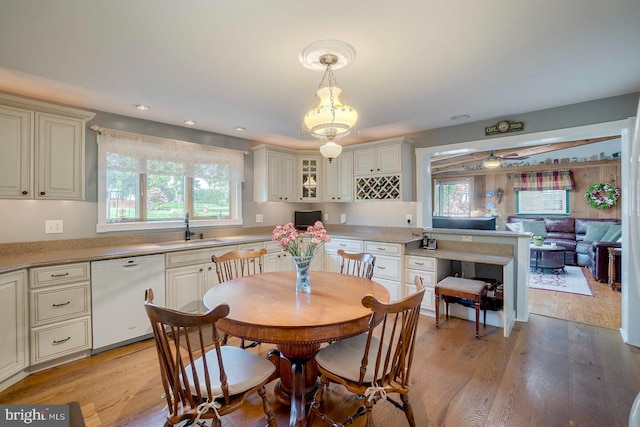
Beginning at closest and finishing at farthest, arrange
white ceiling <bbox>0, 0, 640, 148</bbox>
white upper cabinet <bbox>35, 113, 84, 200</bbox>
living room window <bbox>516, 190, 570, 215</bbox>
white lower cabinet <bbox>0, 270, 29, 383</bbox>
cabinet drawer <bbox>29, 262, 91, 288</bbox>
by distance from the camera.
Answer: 1. white ceiling <bbox>0, 0, 640, 148</bbox>
2. white lower cabinet <bbox>0, 270, 29, 383</bbox>
3. cabinet drawer <bbox>29, 262, 91, 288</bbox>
4. white upper cabinet <bbox>35, 113, 84, 200</bbox>
5. living room window <bbox>516, 190, 570, 215</bbox>

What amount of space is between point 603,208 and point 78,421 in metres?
9.44

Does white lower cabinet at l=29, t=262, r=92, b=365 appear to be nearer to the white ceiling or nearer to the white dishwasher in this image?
the white dishwasher

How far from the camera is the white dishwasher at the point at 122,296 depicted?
8.58 ft

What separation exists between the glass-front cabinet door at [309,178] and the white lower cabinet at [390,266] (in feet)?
4.52

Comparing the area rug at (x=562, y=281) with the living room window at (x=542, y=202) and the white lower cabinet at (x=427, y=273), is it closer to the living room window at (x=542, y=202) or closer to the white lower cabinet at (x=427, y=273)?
the living room window at (x=542, y=202)

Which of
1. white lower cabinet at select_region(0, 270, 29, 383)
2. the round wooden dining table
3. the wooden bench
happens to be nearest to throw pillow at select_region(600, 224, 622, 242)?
the wooden bench

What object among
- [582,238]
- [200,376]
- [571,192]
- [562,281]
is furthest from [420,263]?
[571,192]

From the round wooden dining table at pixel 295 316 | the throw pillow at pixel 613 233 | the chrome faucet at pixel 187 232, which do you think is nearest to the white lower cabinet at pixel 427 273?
the round wooden dining table at pixel 295 316

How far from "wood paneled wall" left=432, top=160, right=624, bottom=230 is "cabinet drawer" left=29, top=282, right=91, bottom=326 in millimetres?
9036

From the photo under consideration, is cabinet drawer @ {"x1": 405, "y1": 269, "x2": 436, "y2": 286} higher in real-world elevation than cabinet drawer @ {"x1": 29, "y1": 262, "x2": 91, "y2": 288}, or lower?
lower

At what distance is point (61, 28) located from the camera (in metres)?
1.70

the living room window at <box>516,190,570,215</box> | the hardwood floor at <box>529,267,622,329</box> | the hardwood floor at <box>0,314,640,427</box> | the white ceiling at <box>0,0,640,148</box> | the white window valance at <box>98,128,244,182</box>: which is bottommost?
the hardwood floor at <box>0,314,640,427</box>

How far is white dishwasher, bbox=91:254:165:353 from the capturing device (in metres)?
2.62

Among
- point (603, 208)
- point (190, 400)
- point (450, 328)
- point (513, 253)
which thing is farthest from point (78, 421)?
point (603, 208)
